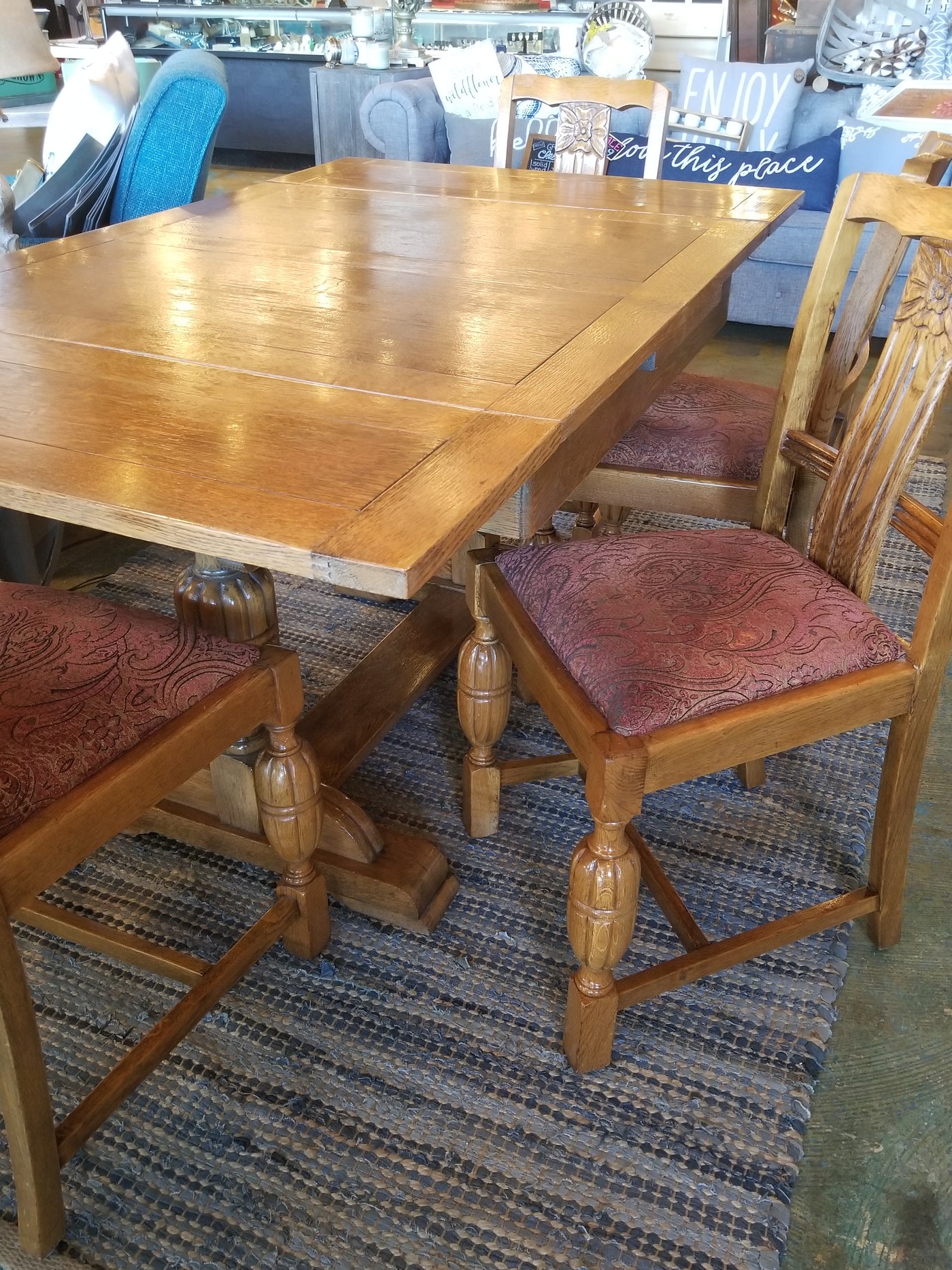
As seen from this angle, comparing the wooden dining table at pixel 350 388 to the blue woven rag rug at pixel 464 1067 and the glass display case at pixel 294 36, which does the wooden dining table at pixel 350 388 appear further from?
the glass display case at pixel 294 36

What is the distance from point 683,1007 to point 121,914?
751mm

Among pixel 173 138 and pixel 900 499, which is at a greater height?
pixel 173 138

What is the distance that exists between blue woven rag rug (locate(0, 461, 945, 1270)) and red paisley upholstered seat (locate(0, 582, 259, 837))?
47 centimetres

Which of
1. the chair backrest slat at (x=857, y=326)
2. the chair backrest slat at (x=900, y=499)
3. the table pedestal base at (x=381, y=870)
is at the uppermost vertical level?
the chair backrest slat at (x=857, y=326)

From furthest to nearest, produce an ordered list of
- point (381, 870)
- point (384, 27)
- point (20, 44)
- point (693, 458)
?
point (384, 27) → point (20, 44) → point (693, 458) → point (381, 870)

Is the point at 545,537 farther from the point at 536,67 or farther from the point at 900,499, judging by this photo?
the point at 536,67

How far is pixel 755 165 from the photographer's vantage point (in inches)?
137

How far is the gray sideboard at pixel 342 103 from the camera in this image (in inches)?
183

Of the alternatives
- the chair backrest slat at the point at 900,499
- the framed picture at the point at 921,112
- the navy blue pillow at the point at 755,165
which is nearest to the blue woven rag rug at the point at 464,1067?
the chair backrest slat at the point at 900,499

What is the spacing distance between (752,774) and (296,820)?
761mm

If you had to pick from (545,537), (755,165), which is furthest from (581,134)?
(755,165)

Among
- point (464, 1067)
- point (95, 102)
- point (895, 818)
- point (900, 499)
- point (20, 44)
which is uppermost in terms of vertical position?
point (20, 44)

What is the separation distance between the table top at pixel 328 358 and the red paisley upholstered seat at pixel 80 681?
0.71 feet

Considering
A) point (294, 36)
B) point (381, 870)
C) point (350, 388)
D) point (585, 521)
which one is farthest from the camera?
point (294, 36)
